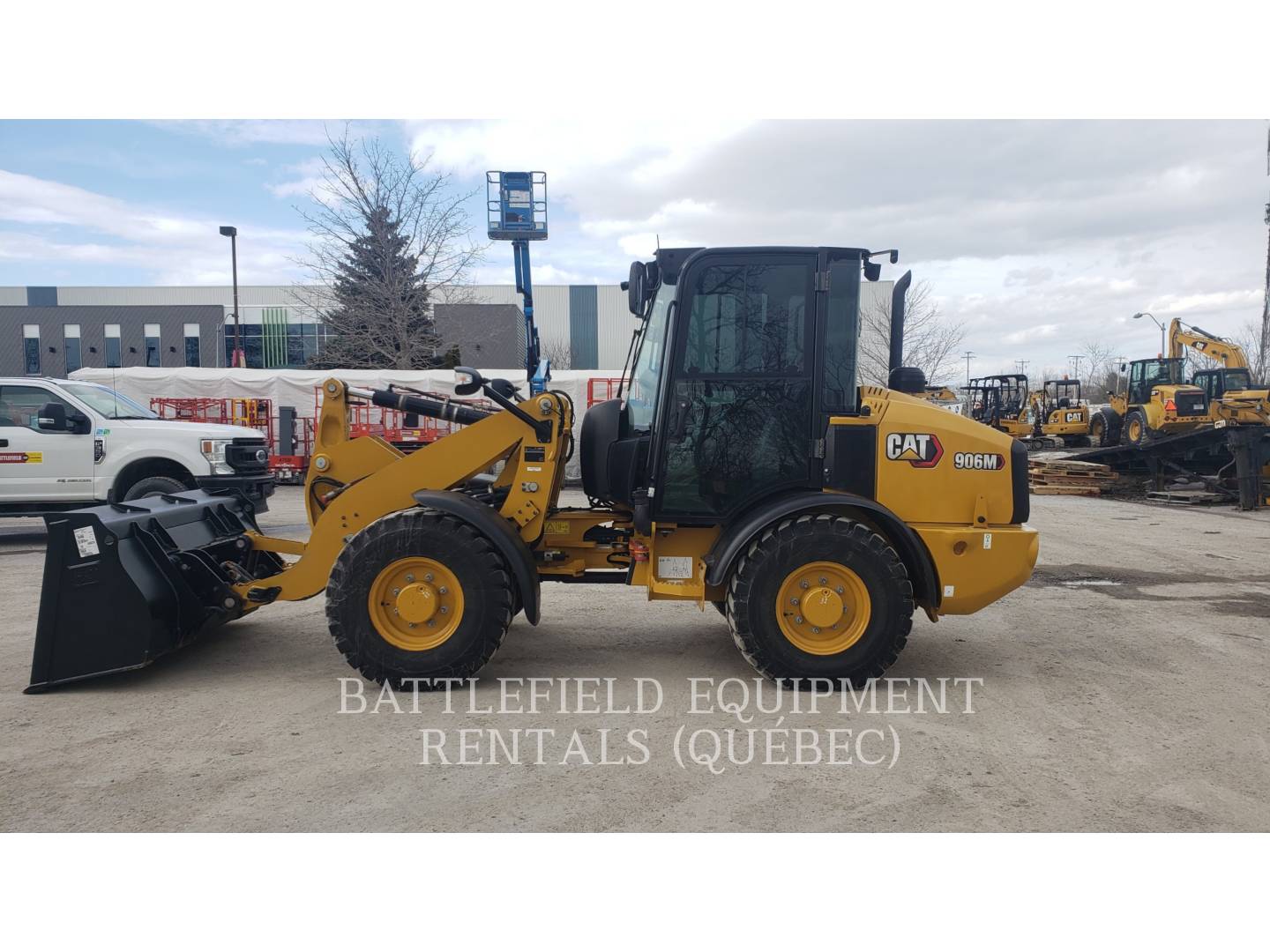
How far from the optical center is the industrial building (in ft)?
136

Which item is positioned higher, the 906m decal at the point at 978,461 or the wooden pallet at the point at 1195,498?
the 906m decal at the point at 978,461

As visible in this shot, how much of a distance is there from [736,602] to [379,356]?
23397 mm

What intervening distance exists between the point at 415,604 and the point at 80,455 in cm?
749

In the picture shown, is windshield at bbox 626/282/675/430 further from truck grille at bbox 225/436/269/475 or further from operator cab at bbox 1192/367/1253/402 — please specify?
operator cab at bbox 1192/367/1253/402

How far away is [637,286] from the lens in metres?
4.98

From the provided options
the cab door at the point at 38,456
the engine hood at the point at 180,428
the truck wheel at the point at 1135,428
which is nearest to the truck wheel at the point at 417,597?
the engine hood at the point at 180,428

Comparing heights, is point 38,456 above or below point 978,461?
below

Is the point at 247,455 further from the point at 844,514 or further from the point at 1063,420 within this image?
the point at 1063,420

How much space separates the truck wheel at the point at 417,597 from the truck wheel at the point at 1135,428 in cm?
2412

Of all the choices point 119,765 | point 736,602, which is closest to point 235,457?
point 119,765

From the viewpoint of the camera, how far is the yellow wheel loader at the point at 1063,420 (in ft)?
99.9

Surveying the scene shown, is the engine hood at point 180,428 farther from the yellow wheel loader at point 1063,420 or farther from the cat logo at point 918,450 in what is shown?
the yellow wheel loader at point 1063,420

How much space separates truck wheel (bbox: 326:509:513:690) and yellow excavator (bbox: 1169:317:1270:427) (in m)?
20.9

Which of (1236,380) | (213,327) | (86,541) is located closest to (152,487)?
(86,541)
